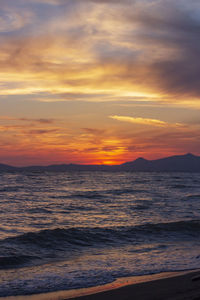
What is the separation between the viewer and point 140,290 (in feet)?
23.3

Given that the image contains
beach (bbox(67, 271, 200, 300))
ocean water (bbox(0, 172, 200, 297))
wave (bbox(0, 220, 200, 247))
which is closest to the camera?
beach (bbox(67, 271, 200, 300))

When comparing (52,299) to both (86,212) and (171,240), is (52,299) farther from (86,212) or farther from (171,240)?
(86,212)

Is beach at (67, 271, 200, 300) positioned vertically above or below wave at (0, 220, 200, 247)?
above

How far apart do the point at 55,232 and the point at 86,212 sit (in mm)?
7263

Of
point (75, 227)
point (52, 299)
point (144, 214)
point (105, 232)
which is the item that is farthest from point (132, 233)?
point (52, 299)

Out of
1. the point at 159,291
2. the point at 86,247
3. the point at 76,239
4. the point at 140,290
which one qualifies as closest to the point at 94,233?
the point at 76,239

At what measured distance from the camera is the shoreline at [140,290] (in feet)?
21.7

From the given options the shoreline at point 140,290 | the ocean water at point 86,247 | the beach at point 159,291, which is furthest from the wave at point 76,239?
the beach at point 159,291

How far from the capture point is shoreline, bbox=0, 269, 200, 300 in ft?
21.7

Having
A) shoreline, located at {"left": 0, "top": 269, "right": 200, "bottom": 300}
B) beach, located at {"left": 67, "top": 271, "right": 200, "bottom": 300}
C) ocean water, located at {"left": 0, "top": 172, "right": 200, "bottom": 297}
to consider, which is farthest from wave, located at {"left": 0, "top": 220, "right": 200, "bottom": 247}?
beach, located at {"left": 67, "top": 271, "right": 200, "bottom": 300}

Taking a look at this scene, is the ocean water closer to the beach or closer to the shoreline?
the shoreline

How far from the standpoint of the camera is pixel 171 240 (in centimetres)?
1398

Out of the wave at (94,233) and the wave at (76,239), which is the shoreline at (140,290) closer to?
the wave at (76,239)

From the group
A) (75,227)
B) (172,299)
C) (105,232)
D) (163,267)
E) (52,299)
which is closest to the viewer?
(172,299)
